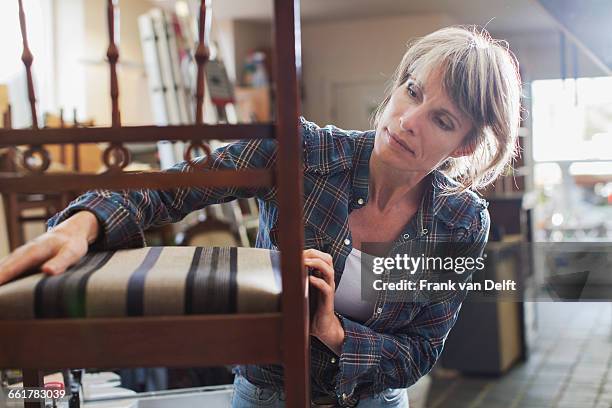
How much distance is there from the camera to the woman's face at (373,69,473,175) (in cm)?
118

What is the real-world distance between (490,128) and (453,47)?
13cm

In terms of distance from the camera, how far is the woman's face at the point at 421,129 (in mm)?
1184

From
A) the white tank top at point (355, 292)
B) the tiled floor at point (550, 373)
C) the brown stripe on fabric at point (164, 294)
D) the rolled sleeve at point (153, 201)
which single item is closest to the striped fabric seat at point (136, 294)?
the brown stripe on fabric at point (164, 294)

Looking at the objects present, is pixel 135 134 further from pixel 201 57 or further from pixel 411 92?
pixel 411 92

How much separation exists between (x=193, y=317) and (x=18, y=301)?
17cm

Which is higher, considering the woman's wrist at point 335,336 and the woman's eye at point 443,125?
the woman's eye at point 443,125

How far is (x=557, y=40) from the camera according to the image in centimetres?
157

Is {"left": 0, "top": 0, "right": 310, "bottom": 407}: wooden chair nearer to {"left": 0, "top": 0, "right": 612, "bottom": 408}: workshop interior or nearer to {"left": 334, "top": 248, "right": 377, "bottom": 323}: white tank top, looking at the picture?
{"left": 0, "top": 0, "right": 612, "bottom": 408}: workshop interior

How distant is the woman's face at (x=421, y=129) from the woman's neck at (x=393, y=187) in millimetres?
13

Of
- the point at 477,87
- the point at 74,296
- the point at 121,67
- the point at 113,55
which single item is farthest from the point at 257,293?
the point at 121,67

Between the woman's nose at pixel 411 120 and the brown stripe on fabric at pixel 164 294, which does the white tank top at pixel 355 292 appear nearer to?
the woman's nose at pixel 411 120

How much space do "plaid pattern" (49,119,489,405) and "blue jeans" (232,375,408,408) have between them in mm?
33

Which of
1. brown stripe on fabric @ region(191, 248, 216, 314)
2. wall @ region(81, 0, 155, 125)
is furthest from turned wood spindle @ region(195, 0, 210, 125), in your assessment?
wall @ region(81, 0, 155, 125)

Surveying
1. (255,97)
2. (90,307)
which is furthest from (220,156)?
(255,97)
